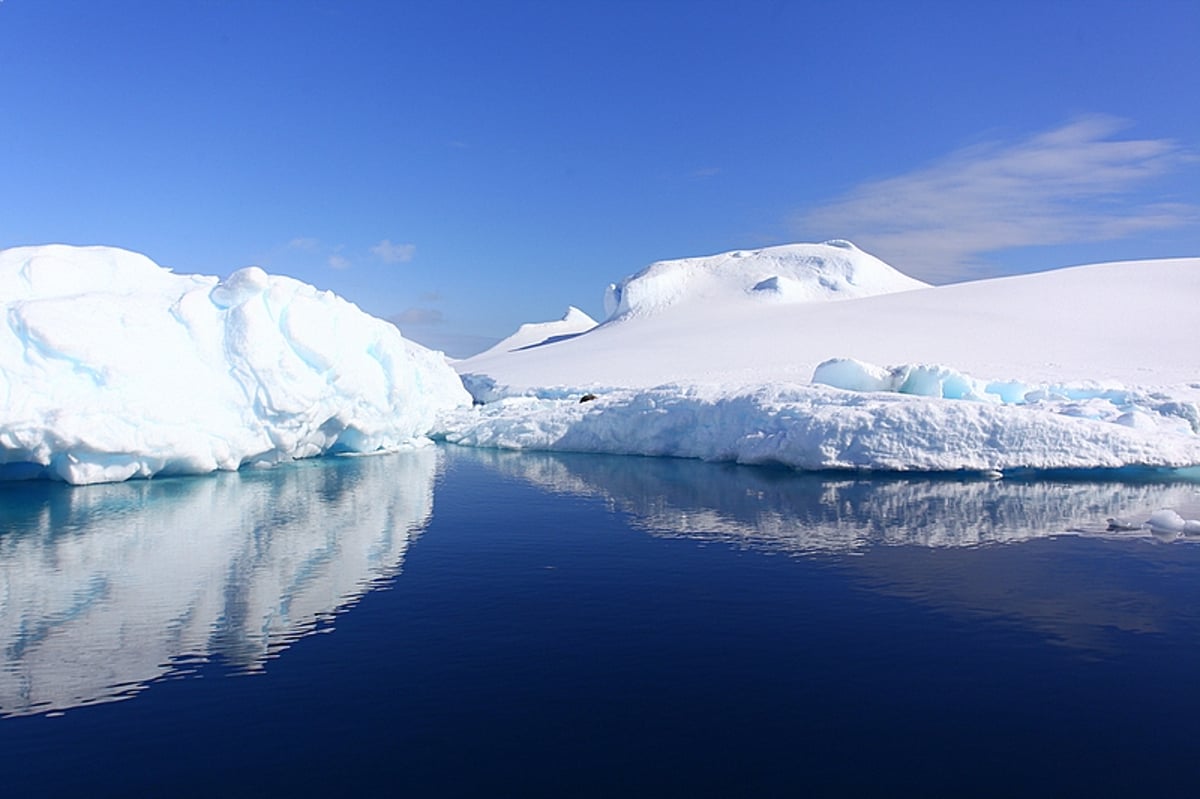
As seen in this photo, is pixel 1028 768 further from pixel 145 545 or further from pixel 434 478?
pixel 434 478

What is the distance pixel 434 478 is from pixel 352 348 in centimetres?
458

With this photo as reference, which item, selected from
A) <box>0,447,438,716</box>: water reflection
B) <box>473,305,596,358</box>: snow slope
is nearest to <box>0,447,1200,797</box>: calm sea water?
<box>0,447,438,716</box>: water reflection

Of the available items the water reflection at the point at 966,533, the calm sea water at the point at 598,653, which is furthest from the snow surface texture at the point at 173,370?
the water reflection at the point at 966,533

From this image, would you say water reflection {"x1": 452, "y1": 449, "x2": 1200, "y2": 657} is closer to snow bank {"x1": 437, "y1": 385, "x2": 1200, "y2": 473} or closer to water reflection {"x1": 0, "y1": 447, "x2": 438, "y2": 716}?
snow bank {"x1": 437, "y1": 385, "x2": 1200, "y2": 473}

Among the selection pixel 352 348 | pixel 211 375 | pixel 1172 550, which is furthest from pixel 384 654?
pixel 352 348

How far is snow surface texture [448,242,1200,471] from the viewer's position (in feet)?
57.9

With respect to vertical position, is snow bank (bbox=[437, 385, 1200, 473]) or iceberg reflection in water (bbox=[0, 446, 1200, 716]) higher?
snow bank (bbox=[437, 385, 1200, 473])

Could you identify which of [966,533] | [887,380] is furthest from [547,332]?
[966,533]

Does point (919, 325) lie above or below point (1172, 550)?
above

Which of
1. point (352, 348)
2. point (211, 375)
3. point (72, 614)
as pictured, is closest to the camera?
point (72, 614)

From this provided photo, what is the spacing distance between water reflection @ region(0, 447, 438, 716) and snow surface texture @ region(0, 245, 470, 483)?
0.98 m

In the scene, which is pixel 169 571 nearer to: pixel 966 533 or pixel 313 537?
pixel 313 537

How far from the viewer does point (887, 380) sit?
912 inches

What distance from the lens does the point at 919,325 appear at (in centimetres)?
3456
